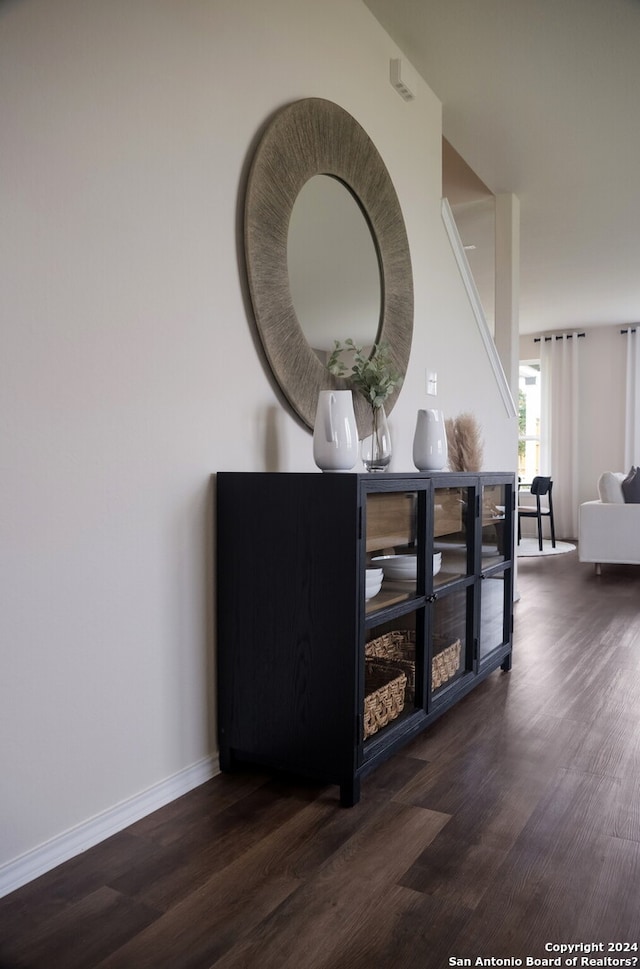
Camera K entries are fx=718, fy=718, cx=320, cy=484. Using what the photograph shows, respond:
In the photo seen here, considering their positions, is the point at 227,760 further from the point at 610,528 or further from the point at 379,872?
the point at 610,528

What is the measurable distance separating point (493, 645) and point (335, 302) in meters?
1.41

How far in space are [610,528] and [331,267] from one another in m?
4.20

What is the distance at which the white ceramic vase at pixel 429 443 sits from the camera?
246 centimetres

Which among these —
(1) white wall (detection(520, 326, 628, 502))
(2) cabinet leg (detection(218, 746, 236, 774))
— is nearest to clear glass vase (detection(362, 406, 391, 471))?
(2) cabinet leg (detection(218, 746, 236, 774))

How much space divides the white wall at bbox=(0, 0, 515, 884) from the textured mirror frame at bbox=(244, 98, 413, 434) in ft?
0.18

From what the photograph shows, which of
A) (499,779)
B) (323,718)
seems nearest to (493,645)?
(499,779)

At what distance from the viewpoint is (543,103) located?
3303mm

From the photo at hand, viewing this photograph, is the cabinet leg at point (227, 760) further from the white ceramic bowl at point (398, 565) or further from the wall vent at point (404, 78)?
the wall vent at point (404, 78)

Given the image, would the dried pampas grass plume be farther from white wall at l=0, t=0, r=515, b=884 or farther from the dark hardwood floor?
the dark hardwood floor

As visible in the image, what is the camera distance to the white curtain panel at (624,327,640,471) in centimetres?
851

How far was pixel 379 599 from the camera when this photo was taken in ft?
6.13

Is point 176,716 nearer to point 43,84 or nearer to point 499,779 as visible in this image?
point 499,779

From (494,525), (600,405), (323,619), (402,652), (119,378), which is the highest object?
(600,405)

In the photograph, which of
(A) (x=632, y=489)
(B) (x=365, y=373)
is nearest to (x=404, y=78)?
(B) (x=365, y=373)
